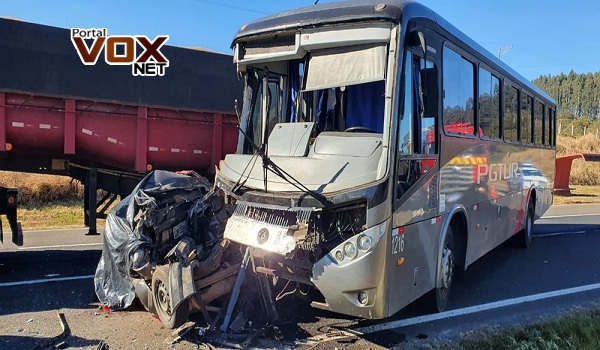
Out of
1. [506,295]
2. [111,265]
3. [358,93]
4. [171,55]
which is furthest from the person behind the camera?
[171,55]

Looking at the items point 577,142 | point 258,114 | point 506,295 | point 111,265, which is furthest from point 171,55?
point 577,142

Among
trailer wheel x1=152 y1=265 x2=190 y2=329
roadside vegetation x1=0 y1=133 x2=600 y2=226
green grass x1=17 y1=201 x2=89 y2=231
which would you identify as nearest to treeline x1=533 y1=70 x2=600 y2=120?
roadside vegetation x1=0 y1=133 x2=600 y2=226

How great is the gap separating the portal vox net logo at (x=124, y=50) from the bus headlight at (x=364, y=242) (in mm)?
5660

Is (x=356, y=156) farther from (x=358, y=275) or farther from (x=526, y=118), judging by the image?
(x=526, y=118)

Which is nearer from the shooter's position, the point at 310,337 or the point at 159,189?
the point at 310,337

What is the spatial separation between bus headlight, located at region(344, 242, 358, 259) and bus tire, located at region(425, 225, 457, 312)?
68.1 inches

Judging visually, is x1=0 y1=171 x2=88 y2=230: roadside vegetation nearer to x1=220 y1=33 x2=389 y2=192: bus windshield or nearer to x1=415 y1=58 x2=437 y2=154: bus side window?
x1=220 y1=33 x2=389 y2=192: bus windshield

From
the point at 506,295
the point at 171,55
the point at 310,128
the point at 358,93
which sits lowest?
the point at 506,295

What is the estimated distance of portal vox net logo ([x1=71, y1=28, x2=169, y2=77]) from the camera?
25.7 ft

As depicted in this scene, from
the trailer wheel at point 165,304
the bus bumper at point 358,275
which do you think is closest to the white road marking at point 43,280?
the trailer wheel at point 165,304

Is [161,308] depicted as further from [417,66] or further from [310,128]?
[417,66]

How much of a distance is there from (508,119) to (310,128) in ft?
14.7

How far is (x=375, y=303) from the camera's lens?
4.13 meters

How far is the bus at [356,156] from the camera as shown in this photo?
418cm
